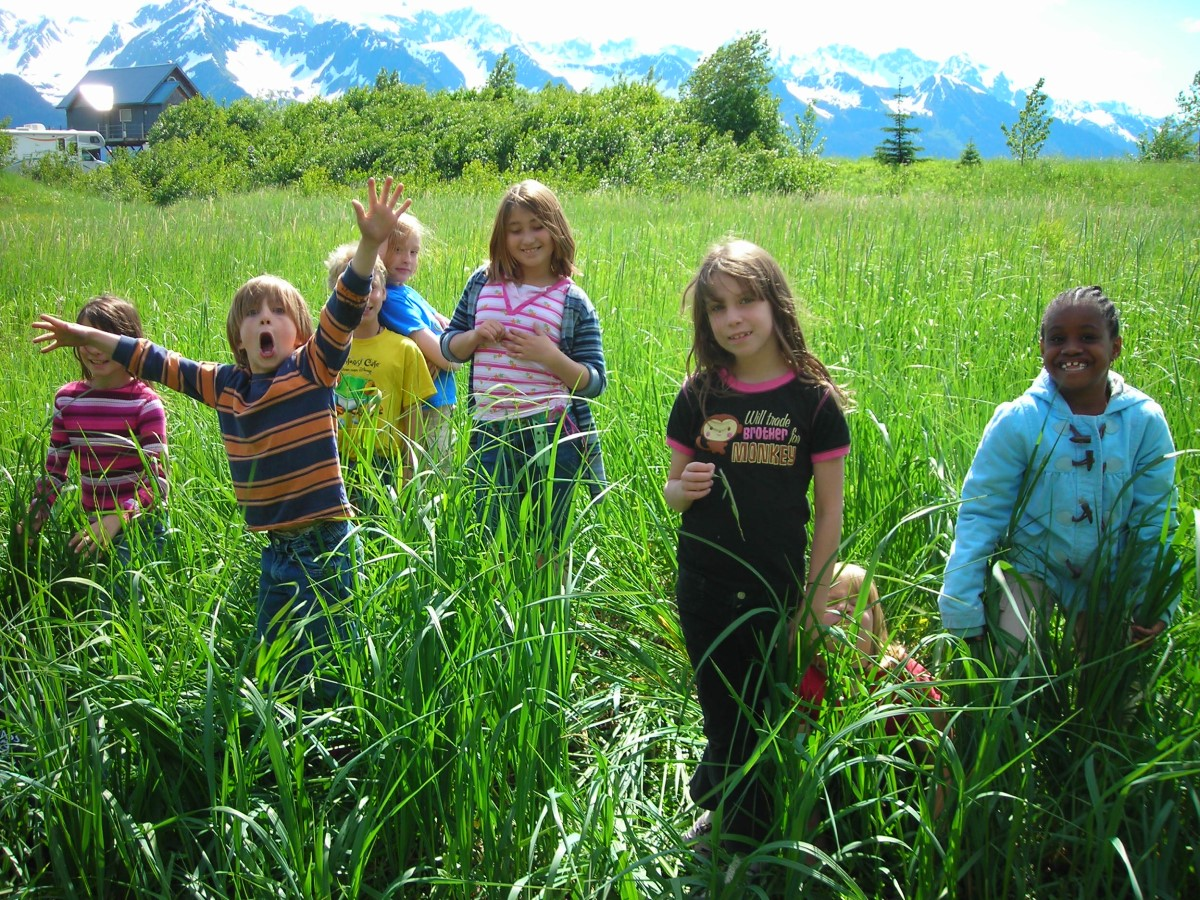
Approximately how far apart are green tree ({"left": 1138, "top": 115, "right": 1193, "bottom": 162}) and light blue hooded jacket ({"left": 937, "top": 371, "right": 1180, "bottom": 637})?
55545 mm

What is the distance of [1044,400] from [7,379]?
523 cm

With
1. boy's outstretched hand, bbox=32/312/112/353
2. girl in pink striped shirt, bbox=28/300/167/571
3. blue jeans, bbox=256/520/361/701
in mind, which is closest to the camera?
blue jeans, bbox=256/520/361/701

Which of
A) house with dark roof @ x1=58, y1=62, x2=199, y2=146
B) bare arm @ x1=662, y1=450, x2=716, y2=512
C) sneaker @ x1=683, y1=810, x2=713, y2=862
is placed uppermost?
house with dark roof @ x1=58, y1=62, x2=199, y2=146

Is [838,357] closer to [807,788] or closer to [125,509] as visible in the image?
[807,788]

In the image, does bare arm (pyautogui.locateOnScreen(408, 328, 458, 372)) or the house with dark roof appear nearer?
bare arm (pyautogui.locateOnScreen(408, 328, 458, 372))

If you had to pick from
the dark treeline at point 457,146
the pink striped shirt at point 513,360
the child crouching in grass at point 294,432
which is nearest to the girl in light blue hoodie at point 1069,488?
the pink striped shirt at point 513,360

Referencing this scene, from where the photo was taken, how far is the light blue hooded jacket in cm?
171

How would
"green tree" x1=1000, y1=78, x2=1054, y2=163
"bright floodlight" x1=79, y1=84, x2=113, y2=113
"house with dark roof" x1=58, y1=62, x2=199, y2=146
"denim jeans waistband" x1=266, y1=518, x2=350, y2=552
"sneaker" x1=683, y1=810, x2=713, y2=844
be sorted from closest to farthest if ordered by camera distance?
"sneaker" x1=683, y1=810, x2=713, y2=844, "denim jeans waistband" x1=266, y1=518, x2=350, y2=552, "green tree" x1=1000, y1=78, x2=1054, y2=163, "house with dark roof" x1=58, y1=62, x2=199, y2=146, "bright floodlight" x1=79, y1=84, x2=113, y2=113

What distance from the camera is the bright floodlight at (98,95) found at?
8081cm

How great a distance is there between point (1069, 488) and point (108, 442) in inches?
108

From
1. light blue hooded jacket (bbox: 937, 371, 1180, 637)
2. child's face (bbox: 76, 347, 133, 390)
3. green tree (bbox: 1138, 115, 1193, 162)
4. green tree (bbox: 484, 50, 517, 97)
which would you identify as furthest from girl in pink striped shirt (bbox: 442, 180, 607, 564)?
green tree (bbox: 1138, 115, 1193, 162)

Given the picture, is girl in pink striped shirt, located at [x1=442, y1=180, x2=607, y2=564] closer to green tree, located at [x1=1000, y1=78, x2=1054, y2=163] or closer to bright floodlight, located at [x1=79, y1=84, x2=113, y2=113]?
green tree, located at [x1=1000, y1=78, x2=1054, y2=163]

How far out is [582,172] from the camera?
21188 mm

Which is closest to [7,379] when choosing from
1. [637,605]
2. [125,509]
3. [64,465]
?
[64,465]
